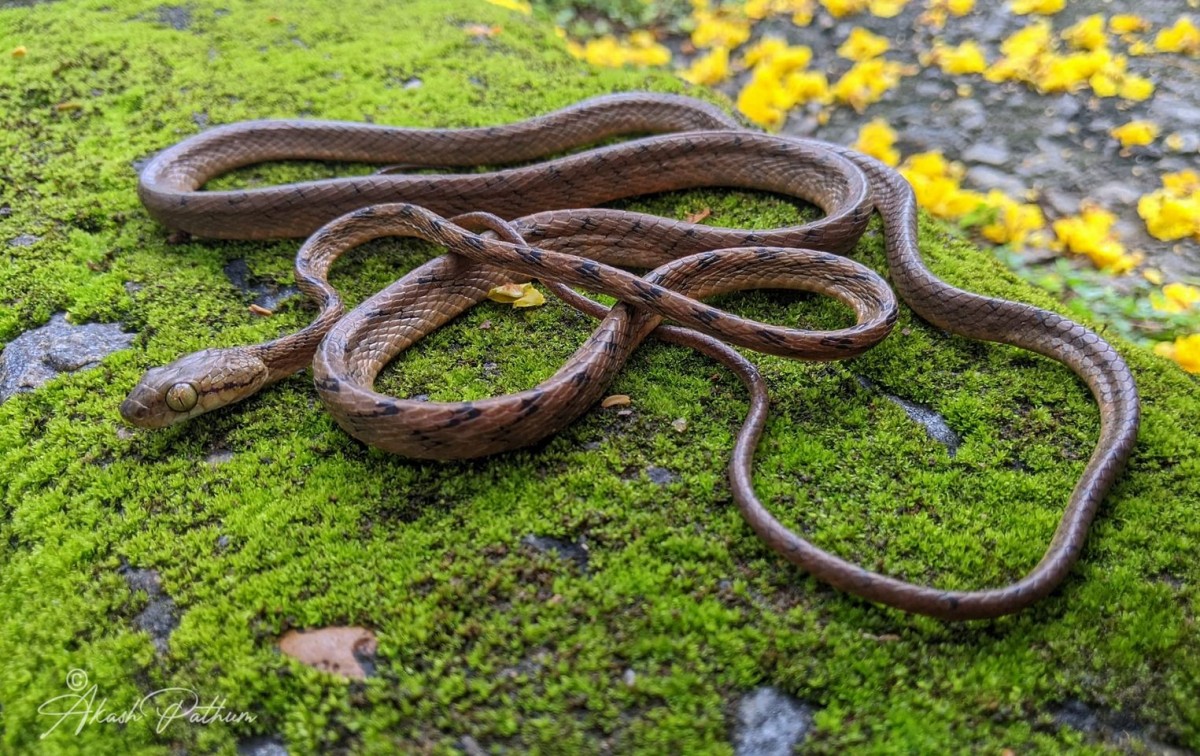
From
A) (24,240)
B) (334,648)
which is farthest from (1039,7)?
(24,240)

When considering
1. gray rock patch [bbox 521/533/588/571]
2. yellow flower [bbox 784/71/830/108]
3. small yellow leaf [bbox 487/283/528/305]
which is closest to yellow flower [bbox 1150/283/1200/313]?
yellow flower [bbox 784/71/830/108]

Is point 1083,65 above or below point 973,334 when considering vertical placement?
above

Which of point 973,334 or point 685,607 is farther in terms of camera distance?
point 973,334

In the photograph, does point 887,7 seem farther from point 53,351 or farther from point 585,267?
point 53,351

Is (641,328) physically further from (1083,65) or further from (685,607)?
(1083,65)

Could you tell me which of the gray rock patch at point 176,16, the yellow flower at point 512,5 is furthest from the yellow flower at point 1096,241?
the gray rock patch at point 176,16

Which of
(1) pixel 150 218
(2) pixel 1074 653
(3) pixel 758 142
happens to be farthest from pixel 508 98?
(2) pixel 1074 653

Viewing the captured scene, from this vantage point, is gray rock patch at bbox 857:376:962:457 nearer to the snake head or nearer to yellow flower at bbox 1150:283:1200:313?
yellow flower at bbox 1150:283:1200:313

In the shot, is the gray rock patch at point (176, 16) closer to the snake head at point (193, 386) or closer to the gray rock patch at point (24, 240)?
the gray rock patch at point (24, 240)
